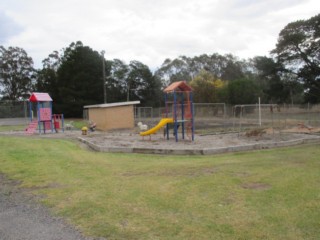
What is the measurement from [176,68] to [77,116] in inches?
1715

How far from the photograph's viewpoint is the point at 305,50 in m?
56.5

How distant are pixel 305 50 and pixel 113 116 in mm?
42645

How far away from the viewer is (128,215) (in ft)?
16.1

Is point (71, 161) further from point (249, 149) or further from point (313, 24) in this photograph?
point (313, 24)

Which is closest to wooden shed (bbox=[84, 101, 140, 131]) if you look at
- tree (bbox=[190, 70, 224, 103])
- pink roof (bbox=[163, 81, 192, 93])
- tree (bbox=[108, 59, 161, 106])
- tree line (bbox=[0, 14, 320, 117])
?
pink roof (bbox=[163, 81, 192, 93])

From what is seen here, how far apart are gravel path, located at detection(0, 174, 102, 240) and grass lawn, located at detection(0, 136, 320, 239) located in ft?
0.65

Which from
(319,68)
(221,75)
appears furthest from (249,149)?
(221,75)

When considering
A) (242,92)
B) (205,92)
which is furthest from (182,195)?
(205,92)

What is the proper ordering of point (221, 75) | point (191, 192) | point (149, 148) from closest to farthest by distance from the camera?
point (191, 192)
point (149, 148)
point (221, 75)

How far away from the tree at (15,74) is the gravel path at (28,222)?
2952 inches

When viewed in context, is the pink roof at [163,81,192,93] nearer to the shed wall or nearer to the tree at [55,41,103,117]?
the shed wall

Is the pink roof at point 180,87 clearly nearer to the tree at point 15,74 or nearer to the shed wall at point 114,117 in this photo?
the shed wall at point 114,117

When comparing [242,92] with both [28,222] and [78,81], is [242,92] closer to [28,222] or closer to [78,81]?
[78,81]

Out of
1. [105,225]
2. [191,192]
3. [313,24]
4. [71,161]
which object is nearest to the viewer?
[105,225]
